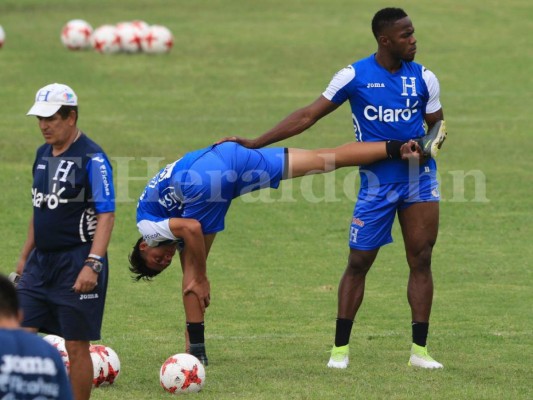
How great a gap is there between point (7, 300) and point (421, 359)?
5.56 meters

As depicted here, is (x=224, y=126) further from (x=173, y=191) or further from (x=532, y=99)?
(x=173, y=191)

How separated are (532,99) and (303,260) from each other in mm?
14416

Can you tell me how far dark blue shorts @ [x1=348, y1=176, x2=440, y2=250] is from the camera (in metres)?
11.0

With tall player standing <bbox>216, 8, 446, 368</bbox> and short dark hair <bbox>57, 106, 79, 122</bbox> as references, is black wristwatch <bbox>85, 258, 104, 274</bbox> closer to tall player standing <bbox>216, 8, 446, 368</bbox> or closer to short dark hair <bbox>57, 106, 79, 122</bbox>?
short dark hair <bbox>57, 106, 79, 122</bbox>

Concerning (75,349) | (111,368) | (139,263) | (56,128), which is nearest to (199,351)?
(139,263)

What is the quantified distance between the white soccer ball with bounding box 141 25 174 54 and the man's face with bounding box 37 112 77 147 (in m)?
25.6

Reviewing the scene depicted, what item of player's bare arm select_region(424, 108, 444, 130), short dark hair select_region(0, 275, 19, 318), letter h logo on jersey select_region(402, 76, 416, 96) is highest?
letter h logo on jersey select_region(402, 76, 416, 96)

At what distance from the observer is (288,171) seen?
12.0 m

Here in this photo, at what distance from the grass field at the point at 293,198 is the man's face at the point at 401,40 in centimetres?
251

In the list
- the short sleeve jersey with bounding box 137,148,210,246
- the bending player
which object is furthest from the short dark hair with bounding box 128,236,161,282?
the short sleeve jersey with bounding box 137,148,210,246

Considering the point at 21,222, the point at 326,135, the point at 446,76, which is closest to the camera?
the point at 21,222

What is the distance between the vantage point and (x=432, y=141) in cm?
1080

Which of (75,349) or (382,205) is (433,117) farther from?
(75,349)

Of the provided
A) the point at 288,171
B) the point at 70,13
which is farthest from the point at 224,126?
the point at 70,13
